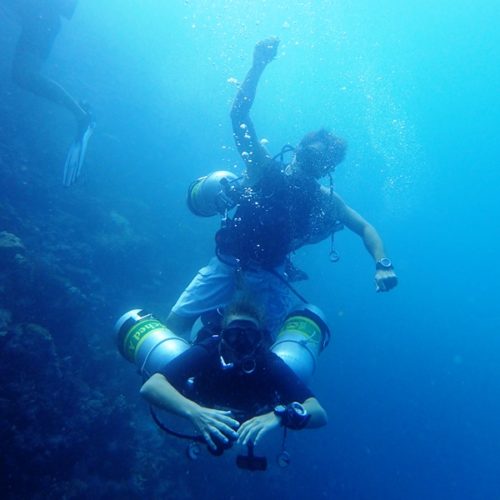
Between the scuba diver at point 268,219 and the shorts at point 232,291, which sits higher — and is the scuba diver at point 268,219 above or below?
above

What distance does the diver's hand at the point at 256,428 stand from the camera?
9.18ft

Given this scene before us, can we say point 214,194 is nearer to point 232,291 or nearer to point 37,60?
point 232,291

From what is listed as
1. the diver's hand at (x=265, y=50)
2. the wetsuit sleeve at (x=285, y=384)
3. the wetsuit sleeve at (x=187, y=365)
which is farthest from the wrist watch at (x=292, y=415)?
the diver's hand at (x=265, y=50)

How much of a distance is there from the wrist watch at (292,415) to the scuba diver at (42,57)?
848cm

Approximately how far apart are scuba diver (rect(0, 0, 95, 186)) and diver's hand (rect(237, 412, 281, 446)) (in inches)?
332

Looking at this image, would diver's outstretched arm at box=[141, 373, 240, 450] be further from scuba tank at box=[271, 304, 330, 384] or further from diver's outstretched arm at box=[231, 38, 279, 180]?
diver's outstretched arm at box=[231, 38, 279, 180]

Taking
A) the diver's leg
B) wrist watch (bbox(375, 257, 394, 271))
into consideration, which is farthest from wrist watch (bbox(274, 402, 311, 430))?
the diver's leg

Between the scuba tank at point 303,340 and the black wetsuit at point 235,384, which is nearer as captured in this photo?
the black wetsuit at point 235,384

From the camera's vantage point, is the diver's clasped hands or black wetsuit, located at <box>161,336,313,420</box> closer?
the diver's clasped hands

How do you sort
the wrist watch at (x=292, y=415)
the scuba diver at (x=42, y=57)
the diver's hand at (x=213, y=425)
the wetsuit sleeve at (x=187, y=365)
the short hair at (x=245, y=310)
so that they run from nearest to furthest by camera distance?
the diver's hand at (x=213, y=425) → the wrist watch at (x=292, y=415) → the wetsuit sleeve at (x=187, y=365) → the short hair at (x=245, y=310) → the scuba diver at (x=42, y=57)

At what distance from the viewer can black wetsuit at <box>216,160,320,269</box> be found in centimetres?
453

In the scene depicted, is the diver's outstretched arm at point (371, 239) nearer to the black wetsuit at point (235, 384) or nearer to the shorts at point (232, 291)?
the shorts at point (232, 291)

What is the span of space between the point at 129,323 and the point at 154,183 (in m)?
16.9

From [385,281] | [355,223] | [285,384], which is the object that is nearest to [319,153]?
[355,223]
